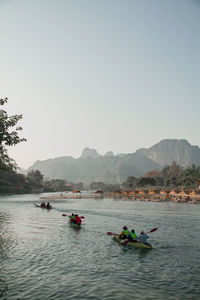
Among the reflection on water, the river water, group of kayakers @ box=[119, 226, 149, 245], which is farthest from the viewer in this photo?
group of kayakers @ box=[119, 226, 149, 245]

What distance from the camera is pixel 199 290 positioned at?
50.2ft

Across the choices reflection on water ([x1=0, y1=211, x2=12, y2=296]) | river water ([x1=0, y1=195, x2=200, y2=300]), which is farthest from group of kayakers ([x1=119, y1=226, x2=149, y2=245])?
reflection on water ([x1=0, y1=211, x2=12, y2=296])

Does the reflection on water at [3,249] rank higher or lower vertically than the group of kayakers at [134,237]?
lower

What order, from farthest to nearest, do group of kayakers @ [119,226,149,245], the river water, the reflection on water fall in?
group of kayakers @ [119,226,149,245]
the reflection on water
the river water

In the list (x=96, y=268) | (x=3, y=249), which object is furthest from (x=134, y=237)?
(x=3, y=249)

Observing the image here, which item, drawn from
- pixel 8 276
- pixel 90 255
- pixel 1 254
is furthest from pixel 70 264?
pixel 1 254

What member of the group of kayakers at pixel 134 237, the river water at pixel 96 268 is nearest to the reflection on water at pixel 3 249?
the river water at pixel 96 268

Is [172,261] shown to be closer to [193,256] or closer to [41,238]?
[193,256]

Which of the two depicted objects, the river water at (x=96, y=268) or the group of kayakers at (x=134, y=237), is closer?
the river water at (x=96, y=268)

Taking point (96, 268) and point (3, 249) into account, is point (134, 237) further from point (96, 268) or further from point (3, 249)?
point (3, 249)

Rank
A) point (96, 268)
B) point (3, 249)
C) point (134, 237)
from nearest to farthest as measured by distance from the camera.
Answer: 1. point (96, 268)
2. point (3, 249)
3. point (134, 237)

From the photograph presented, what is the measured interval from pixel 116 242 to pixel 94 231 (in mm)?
8046

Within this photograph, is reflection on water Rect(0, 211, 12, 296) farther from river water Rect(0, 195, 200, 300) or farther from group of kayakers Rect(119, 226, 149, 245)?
group of kayakers Rect(119, 226, 149, 245)

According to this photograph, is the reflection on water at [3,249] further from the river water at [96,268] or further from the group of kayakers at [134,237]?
the group of kayakers at [134,237]
